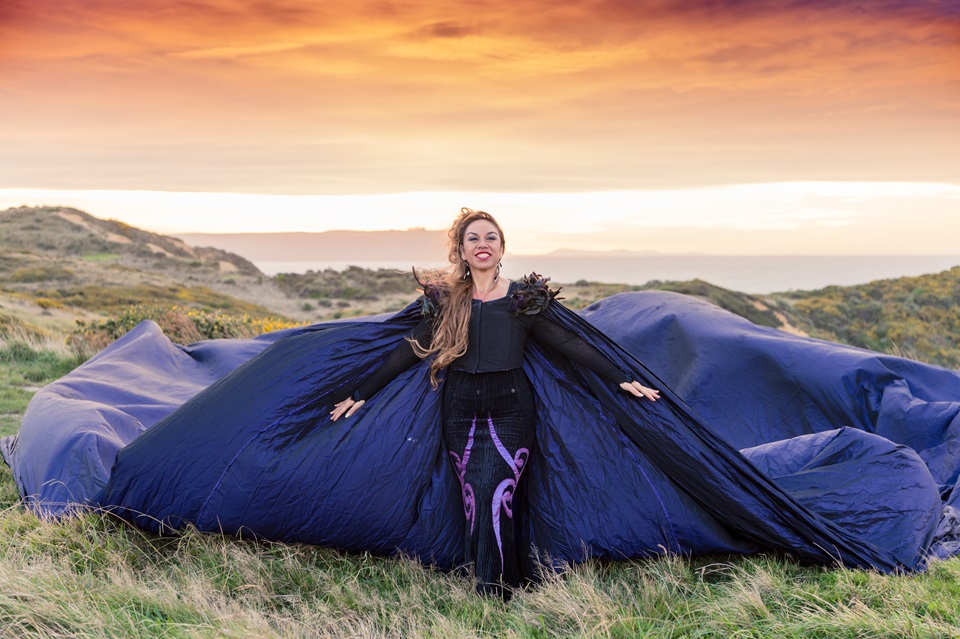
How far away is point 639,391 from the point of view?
162 inches

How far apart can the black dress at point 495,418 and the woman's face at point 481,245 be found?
19 centimetres

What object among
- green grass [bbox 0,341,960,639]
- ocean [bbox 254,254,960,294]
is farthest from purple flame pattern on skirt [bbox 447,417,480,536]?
ocean [bbox 254,254,960,294]

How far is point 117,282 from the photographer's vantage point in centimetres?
3422

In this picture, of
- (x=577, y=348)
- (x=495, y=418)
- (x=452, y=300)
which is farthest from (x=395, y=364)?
(x=577, y=348)

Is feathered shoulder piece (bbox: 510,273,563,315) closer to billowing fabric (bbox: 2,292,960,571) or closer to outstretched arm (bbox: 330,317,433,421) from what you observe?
billowing fabric (bbox: 2,292,960,571)

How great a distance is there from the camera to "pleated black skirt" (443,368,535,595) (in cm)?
405

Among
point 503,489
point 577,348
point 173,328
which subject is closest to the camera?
point 503,489

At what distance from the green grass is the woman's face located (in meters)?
1.55

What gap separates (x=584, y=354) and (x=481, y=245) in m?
0.75

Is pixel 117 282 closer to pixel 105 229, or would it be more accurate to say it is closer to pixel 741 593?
pixel 105 229

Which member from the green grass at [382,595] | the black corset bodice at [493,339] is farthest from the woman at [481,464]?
the green grass at [382,595]

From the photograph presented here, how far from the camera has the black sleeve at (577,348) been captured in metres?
4.14

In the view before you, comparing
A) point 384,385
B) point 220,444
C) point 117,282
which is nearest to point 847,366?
point 384,385

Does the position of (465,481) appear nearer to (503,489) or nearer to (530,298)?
(503,489)
